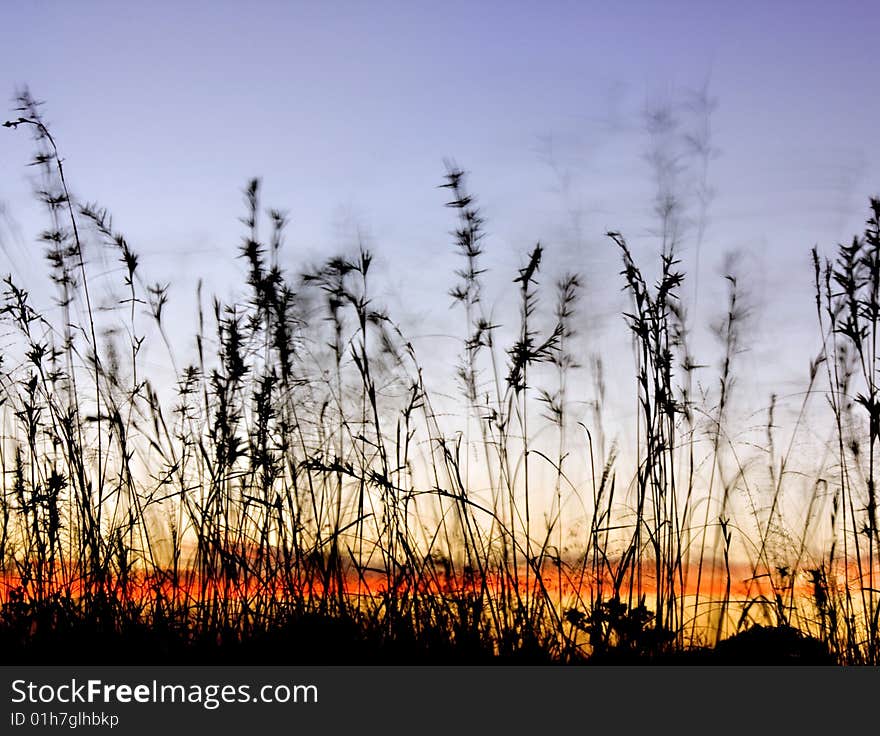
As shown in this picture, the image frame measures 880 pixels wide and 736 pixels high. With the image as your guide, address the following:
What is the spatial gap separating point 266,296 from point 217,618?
41.4 inches

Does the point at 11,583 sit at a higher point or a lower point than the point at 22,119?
lower

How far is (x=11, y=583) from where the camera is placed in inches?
118

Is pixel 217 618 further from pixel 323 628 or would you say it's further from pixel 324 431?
pixel 324 431

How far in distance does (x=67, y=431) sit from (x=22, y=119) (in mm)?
1048

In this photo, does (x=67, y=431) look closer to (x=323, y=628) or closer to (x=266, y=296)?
(x=266, y=296)

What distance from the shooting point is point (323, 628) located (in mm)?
2578

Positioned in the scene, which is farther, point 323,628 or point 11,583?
point 11,583
